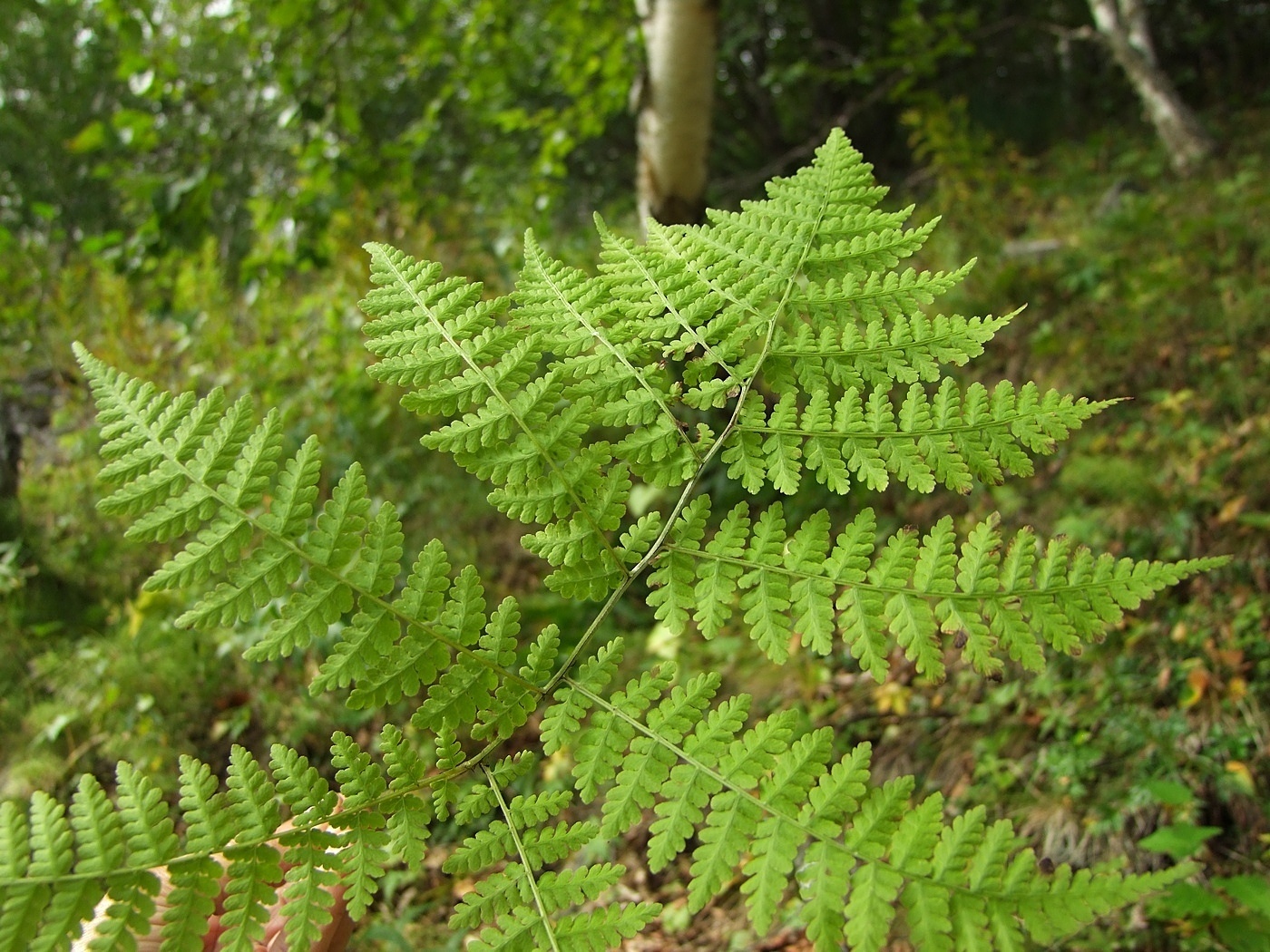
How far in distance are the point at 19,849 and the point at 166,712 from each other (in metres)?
3.43

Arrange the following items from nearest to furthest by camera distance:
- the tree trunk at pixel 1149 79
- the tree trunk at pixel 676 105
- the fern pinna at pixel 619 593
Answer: the fern pinna at pixel 619 593
the tree trunk at pixel 676 105
the tree trunk at pixel 1149 79

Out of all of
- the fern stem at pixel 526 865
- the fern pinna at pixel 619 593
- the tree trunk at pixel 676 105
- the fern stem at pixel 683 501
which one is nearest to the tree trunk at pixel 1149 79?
the tree trunk at pixel 676 105

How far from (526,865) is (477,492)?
4.16 metres

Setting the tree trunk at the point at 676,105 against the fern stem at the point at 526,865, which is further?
the tree trunk at the point at 676,105

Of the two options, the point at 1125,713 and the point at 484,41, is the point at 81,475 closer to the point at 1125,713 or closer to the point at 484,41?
Answer: the point at 484,41

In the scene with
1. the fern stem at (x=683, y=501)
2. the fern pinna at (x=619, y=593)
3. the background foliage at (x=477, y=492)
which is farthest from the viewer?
the background foliage at (x=477, y=492)

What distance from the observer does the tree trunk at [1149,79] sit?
638cm

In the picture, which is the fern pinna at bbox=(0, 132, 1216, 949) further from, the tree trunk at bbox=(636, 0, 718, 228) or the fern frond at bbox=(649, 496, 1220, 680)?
the tree trunk at bbox=(636, 0, 718, 228)

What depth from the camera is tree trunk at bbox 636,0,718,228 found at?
2.61 meters

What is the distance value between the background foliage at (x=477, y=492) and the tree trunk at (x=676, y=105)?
2.21 ft

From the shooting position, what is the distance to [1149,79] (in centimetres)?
663

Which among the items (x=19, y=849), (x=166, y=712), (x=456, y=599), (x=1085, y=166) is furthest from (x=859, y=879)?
(x=1085, y=166)

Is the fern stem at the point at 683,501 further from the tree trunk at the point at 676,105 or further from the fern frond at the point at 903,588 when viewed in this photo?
the tree trunk at the point at 676,105

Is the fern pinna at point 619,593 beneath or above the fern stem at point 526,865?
above
